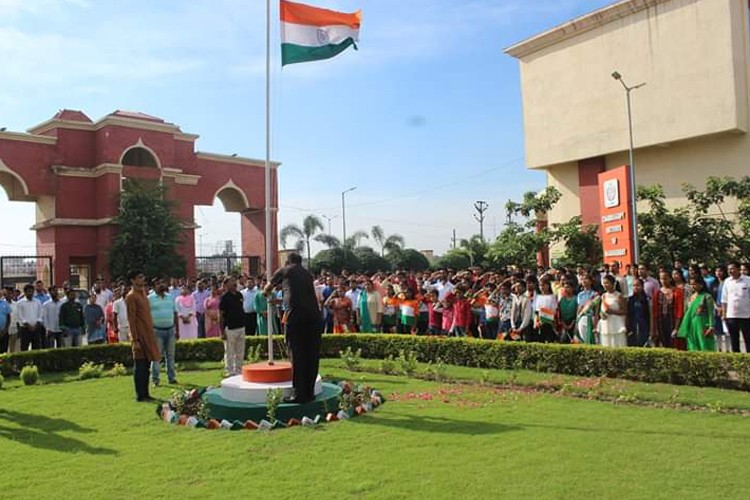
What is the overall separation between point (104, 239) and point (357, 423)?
86.3 feet

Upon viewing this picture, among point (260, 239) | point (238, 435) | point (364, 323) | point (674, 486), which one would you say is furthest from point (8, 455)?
point (260, 239)

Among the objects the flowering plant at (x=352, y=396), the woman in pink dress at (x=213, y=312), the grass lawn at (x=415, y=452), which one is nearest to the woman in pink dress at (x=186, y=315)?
the woman in pink dress at (x=213, y=312)

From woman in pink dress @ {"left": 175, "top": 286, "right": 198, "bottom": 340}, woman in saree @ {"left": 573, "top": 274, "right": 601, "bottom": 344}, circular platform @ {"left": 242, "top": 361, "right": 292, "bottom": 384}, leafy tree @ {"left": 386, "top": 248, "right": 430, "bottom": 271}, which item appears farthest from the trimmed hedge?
leafy tree @ {"left": 386, "top": 248, "right": 430, "bottom": 271}

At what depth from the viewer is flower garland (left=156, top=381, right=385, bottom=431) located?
21.5ft

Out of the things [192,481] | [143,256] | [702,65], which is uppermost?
A: [702,65]

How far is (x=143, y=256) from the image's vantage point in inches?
1113

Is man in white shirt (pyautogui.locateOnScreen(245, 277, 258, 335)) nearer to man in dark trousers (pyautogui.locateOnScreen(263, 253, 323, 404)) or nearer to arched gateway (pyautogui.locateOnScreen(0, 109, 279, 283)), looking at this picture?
man in dark trousers (pyautogui.locateOnScreen(263, 253, 323, 404))

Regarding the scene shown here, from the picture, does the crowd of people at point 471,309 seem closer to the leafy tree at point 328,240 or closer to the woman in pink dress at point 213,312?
the woman in pink dress at point 213,312

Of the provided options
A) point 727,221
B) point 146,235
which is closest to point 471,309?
point 727,221

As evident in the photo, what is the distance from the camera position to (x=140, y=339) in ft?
26.7

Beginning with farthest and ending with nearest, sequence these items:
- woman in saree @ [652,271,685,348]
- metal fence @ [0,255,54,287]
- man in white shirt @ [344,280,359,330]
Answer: metal fence @ [0,255,54,287] → man in white shirt @ [344,280,359,330] → woman in saree @ [652,271,685,348]

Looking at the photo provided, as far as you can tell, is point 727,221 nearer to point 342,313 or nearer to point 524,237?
point 524,237

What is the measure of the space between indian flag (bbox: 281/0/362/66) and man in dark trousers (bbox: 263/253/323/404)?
3.44 metres

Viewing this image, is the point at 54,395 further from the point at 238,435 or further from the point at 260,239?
the point at 260,239
